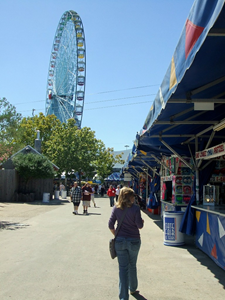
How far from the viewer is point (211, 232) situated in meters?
6.94

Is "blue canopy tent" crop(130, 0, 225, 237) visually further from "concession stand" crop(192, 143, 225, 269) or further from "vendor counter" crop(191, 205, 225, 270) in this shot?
"vendor counter" crop(191, 205, 225, 270)

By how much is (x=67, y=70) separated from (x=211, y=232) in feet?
143

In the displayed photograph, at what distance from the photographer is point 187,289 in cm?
512

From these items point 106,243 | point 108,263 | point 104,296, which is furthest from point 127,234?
point 106,243

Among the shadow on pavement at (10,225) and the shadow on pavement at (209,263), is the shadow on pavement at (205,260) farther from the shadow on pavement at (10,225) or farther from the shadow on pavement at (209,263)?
the shadow on pavement at (10,225)

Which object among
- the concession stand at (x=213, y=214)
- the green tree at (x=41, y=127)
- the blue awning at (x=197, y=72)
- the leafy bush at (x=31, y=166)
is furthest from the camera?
the green tree at (x=41, y=127)

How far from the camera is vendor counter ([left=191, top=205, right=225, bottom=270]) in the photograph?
6.24 meters

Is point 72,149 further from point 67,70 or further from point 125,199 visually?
point 125,199

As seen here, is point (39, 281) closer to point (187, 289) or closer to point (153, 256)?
point (187, 289)

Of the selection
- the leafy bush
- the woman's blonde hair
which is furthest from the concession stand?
the leafy bush

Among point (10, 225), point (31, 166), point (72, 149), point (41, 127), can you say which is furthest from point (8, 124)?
point (41, 127)

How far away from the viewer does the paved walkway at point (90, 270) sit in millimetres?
4914

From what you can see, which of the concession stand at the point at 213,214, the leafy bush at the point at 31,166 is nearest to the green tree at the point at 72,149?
the leafy bush at the point at 31,166

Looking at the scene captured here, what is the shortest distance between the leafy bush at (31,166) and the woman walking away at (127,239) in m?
21.0
